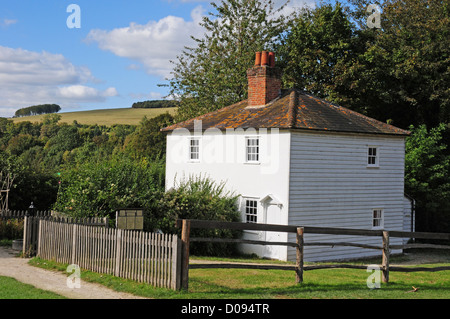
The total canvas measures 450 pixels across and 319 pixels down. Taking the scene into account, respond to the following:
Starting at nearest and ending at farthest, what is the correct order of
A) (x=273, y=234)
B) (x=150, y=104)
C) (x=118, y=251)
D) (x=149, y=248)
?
(x=149, y=248) < (x=118, y=251) < (x=273, y=234) < (x=150, y=104)

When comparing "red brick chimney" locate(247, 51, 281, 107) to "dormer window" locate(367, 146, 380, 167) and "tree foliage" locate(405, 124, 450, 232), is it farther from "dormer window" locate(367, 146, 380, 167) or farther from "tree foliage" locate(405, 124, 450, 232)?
"tree foliage" locate(405, 124, 450, 232)

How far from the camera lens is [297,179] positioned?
2281 centimetres

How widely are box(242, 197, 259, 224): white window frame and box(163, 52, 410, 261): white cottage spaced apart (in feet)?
0.15

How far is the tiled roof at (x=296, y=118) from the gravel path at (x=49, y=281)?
1178cm

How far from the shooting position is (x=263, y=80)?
25844 mm

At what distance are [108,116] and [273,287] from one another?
96933 mm

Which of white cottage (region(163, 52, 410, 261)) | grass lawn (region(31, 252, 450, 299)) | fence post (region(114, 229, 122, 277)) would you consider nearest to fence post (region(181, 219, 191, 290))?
grass lawn (region(31, 252, 450, 299))

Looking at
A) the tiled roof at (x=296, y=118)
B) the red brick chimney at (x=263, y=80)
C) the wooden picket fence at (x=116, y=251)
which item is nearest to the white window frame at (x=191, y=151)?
the tiled roof at (x=296, y=118)

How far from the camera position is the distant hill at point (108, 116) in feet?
323

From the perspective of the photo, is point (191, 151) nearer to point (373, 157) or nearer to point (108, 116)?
point (373, 157)

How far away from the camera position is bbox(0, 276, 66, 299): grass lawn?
1071 cm

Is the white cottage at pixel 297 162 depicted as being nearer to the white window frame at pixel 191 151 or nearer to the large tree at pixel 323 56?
the white window frame at pixel 191 151

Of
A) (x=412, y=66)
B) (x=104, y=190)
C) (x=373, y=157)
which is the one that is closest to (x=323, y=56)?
(x=412, y=66)

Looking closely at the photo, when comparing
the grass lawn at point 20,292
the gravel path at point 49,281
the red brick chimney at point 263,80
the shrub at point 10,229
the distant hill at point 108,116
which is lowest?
the gravel path at point 49,281
